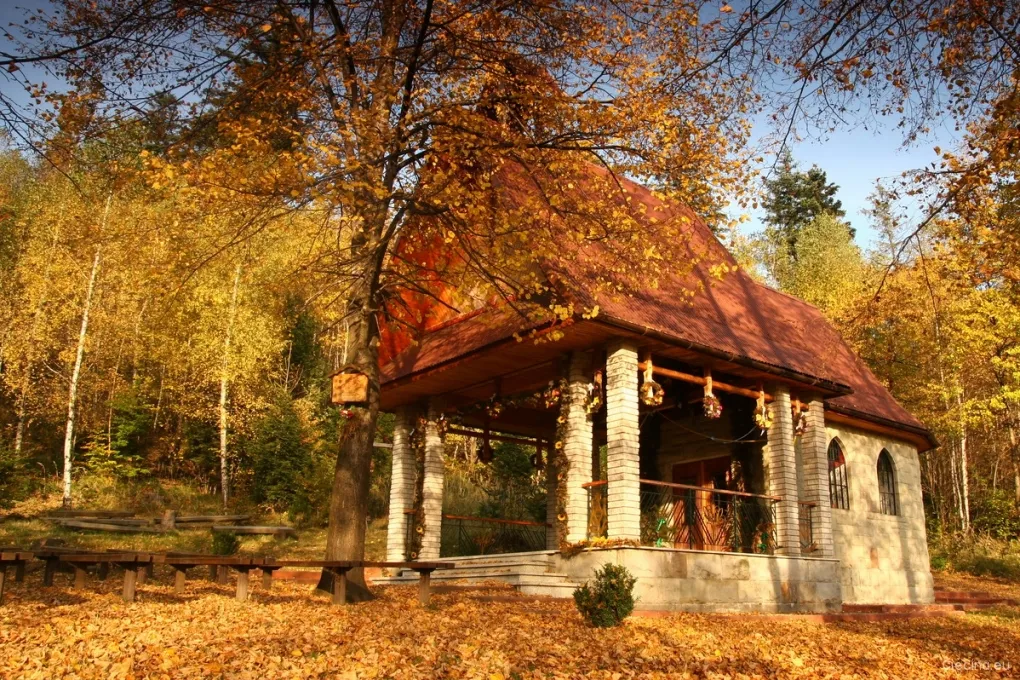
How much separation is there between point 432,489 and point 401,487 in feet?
2.97

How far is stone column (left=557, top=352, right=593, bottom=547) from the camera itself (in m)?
12.3

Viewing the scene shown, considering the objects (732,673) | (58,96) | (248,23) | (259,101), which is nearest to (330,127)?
(259,101)

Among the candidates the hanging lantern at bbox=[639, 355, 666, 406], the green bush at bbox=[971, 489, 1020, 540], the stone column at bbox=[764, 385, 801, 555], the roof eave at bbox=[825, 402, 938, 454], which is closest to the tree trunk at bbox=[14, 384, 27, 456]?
the hanging lantern at bbox=[639, 355, 666, 406]

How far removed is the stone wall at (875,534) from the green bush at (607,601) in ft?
30.0

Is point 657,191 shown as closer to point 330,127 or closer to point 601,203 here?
point 601,203

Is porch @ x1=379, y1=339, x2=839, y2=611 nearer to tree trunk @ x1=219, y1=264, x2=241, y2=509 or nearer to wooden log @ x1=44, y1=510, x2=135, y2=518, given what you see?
wooden log @ x1=44, y1=510, x2=135, y2=518

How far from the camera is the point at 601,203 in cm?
1062

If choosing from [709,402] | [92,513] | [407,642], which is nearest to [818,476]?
[709,402]

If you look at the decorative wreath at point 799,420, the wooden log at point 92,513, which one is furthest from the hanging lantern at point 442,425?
the wooden log at point 92,513

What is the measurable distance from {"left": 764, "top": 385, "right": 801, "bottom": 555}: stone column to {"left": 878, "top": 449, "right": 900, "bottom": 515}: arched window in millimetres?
4838

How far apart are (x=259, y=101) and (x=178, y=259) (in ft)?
8.79

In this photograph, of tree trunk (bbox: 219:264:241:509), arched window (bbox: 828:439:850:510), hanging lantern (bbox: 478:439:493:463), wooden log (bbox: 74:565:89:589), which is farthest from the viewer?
tree trunk (bbox: 219:264:241:509)

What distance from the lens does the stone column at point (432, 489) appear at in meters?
14.9

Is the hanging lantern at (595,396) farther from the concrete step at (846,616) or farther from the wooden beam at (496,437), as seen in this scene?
the wooden beam at (496,437)
